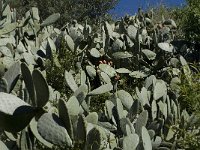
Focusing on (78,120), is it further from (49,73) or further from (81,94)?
(49,73)

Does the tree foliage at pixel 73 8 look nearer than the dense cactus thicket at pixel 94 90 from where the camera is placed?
No

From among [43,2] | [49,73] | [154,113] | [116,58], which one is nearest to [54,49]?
[49,73]

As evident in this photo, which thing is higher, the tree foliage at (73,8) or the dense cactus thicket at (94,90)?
the tree foliage at (73,8)

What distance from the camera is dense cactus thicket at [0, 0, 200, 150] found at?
242cm

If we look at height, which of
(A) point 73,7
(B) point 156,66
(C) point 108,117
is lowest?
(C) point 108,117

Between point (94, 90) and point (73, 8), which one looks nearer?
point (94, 90)

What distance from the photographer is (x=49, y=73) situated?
15.5 feet

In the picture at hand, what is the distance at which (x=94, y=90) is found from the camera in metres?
3.70

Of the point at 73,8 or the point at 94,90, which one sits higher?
the point at 73,8

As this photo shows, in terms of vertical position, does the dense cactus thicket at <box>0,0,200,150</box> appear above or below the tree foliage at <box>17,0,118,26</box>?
below

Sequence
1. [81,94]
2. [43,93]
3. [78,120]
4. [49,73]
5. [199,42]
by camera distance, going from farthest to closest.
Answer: [199,42] < [49,73] < [81,94] < [78,120] < [43,93]

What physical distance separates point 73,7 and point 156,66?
19.8m

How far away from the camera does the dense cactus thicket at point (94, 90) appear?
2.42 meters

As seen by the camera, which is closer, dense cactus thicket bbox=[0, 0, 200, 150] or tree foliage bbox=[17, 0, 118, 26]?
dense cactus thicket bbox=[0, 0, 200, 150]
